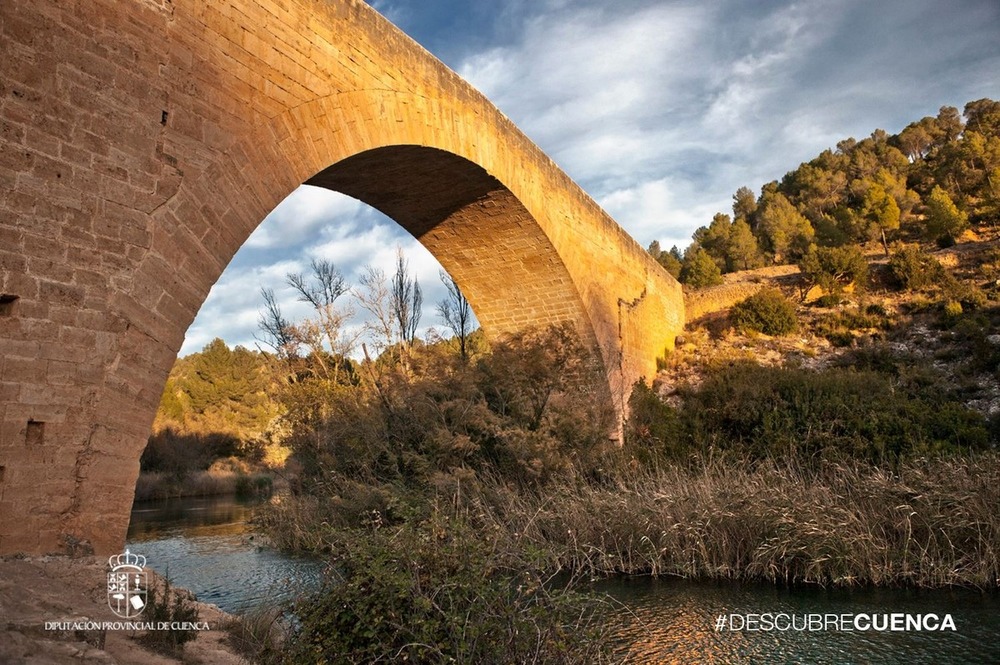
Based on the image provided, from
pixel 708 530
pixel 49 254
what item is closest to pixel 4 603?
pixel 49 254

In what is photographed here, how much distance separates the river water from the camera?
4.01m

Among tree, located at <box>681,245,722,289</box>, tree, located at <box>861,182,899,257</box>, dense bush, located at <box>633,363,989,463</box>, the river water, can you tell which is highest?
tree, located at <box>861,182,899,257</box>

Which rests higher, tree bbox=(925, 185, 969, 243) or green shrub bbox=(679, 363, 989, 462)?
tree bbox=(925, 185, 969, 243)

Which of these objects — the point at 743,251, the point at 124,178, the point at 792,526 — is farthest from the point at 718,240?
the point at 124,178

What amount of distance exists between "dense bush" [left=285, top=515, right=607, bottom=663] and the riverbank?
0.60 meters

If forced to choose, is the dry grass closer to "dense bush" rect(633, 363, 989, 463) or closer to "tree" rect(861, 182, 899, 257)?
"dense bush" rect(633, 363, 989, 463)

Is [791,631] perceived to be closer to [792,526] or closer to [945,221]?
[792,526]

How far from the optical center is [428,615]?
2.79 meters

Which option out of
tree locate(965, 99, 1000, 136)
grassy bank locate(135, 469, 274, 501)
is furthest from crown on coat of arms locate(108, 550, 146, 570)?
tree locate(965, 99, 1000, 136)

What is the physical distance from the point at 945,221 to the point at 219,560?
22.8 metres

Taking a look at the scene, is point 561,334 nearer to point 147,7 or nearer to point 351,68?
point 351,68

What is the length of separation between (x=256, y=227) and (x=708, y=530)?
15.7 feet

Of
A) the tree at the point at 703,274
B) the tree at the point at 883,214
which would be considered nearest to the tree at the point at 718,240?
the tree at the point at 703,274

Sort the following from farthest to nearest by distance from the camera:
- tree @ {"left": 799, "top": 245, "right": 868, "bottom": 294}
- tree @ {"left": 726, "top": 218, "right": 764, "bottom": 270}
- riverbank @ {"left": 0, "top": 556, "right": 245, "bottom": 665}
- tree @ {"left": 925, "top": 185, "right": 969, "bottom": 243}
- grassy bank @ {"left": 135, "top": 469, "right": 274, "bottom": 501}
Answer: tree @ {"left": 726, "top": 218, "right": 764, "bottom": 270}, tree @ {"left": 925, "top": 185, "right": 969, "bottom": 243}, tree @ {"left": 799, "top": 245, "right": 868, "bottom": 294}, grassy bank @ {"left": 135, "top": 469, "right": 274, "bottom": 501}, riverbank @ {"left": 0, "top": 556, "right": 245, "bottom": 665}
